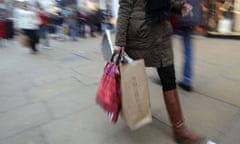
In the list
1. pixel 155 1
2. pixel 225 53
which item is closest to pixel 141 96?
pixel 155 1

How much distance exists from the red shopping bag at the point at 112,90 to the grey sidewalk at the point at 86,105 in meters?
0.47

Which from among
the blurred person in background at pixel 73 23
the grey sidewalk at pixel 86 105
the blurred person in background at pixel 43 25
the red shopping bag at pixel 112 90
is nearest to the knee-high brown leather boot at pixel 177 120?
the grey sidewalk at pixel 86 105

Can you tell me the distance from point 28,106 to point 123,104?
1.78 meters

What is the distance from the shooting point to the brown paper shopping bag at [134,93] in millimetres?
2088

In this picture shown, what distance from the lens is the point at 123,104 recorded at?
6.84 ft

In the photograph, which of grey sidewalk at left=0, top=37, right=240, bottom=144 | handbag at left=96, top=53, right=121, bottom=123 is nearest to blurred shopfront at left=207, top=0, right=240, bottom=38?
grey sidewalk at left=0, top=37, right=240, bottom=144

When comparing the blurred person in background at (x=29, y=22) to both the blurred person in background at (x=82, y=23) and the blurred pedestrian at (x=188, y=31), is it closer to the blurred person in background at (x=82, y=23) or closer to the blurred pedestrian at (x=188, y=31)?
the blurred person in background at (x=82, y=23)

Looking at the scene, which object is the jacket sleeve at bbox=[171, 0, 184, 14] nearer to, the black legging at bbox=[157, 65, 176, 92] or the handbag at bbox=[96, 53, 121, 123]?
the black legging at bbox=[157, 65, 176, 92]

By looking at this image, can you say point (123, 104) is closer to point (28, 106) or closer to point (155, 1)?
point (155, 1)

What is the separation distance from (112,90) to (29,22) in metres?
5.20

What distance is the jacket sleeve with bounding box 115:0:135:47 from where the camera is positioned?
2198 mm

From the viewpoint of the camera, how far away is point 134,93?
2.13 metres

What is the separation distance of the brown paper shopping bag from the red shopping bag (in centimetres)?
6

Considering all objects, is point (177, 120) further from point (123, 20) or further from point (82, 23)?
point (82, 23)
